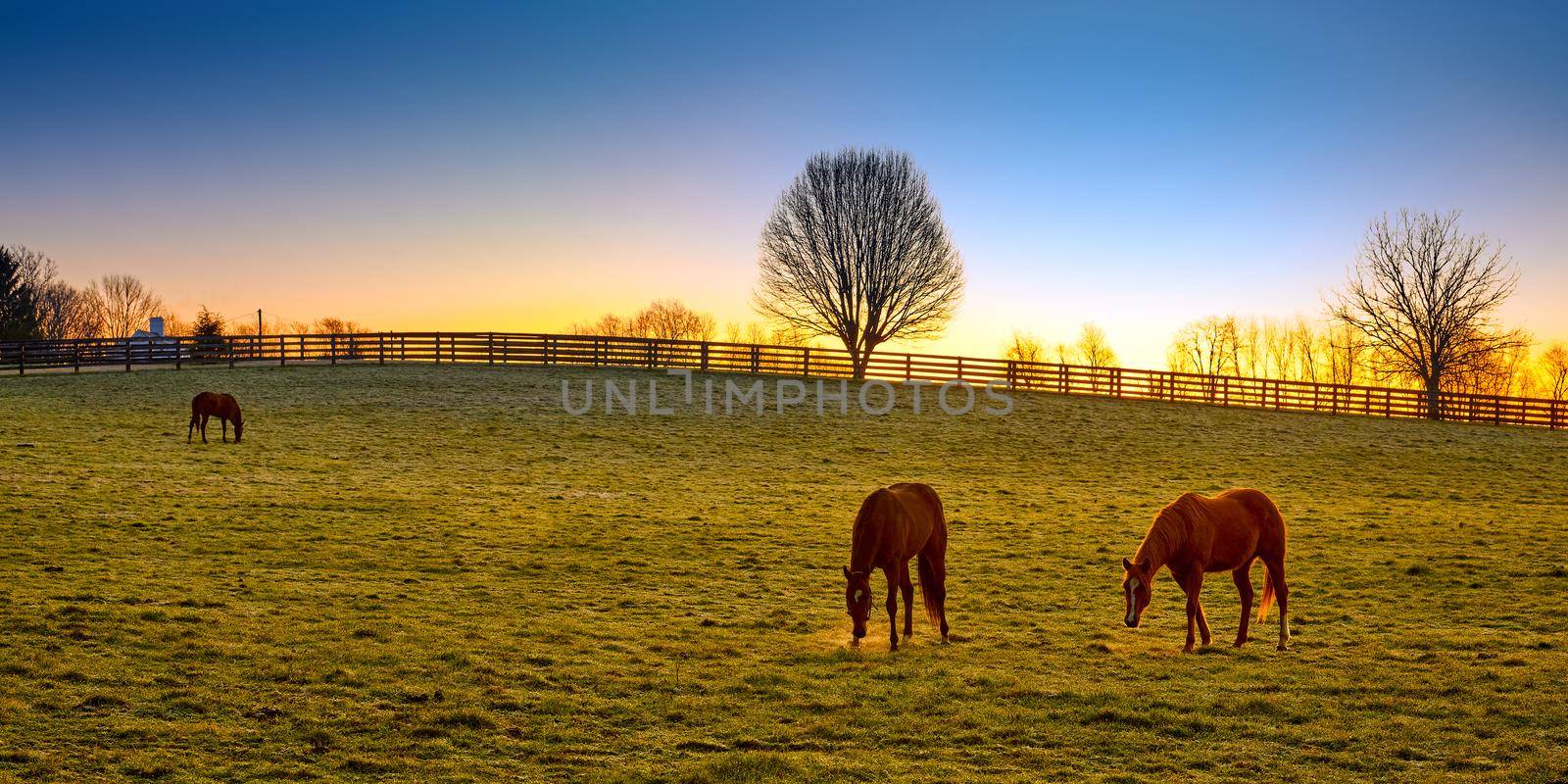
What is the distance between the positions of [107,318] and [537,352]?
247 feet

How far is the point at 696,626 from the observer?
394 inches

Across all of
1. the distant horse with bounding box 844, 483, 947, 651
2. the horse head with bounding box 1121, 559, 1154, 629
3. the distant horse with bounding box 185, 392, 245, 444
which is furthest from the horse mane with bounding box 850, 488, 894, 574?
the distant horse with bounding box 185, 392, 245, 444

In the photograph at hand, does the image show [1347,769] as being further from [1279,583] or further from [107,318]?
[107,318]

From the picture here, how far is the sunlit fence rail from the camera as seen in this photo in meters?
35.6

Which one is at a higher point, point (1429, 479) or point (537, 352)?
point (537, 352)

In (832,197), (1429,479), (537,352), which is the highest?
(832,197)

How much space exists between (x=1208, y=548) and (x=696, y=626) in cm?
483

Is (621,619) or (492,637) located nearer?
(492,637)

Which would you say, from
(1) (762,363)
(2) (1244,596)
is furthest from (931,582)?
(1) (762,363)

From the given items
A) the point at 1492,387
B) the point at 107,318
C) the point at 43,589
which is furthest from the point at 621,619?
the point at 107,318

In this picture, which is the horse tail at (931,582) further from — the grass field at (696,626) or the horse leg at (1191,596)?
the horse leg at (1191,596)

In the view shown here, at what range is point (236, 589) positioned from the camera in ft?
35.9

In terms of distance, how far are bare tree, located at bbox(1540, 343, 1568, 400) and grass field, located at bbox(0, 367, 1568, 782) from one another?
58985 millimetres

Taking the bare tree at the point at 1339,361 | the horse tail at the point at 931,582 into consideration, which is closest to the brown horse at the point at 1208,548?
the horse tail at the point at 931,582
